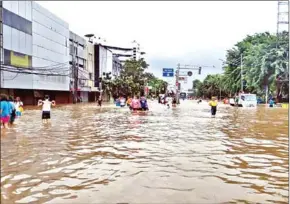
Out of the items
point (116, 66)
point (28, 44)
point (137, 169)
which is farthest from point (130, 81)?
point (28, 44)

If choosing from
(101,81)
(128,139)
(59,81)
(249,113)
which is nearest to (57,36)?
(59,81)

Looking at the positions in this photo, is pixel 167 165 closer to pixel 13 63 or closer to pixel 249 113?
pixel 13 63

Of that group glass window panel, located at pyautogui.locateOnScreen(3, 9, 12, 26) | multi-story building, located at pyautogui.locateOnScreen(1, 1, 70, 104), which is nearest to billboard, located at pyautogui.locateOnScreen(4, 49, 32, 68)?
multi-story building, located at pyautogui.locateOnScreen(1, 1, 70, 104)

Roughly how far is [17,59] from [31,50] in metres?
0.17

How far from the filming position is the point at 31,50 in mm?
1723

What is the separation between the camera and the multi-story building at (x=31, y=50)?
1.46 metres

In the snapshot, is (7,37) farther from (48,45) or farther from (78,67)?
(78,67)

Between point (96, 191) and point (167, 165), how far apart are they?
1375 millimetres

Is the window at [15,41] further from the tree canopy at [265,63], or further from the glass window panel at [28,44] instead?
the tree canopy at [265,63]

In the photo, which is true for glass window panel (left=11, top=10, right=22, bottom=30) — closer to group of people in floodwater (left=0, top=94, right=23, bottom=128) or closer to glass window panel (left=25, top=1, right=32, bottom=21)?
glass window panel (left=25, top=1, right=32, bottom=21)

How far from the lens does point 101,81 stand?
1462 inches

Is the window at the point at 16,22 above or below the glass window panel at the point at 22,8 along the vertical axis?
below

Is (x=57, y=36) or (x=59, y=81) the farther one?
(x=59, y=81)

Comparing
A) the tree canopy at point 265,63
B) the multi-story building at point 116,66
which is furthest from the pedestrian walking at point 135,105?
the multi-story building at point 116,66
